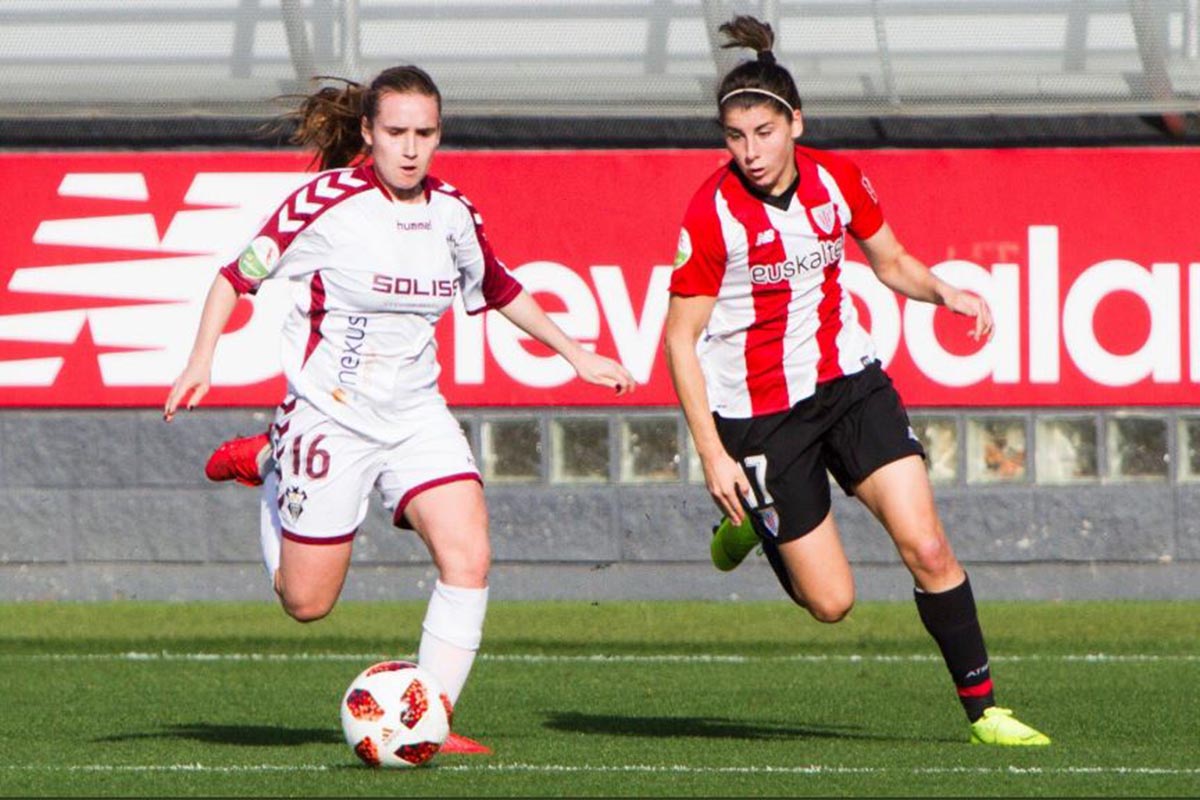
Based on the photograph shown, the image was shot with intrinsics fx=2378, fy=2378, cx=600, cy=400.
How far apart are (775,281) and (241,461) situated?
6.02ft

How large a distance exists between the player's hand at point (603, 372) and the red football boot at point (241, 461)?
3.75ft

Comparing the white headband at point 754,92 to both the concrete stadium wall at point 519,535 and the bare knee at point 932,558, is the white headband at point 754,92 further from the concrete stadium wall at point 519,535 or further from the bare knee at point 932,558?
the concrete stadium wall at point 519,535

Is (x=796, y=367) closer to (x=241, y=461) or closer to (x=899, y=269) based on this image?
(x=899, y=269)

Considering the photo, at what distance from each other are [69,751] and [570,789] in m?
1.89

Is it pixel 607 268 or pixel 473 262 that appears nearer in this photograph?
pixel 473 262

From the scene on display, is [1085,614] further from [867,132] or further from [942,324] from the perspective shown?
[867,132]

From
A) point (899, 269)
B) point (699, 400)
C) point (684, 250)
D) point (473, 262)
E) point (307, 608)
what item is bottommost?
point (307, 608)

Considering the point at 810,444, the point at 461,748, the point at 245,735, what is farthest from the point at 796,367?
the point at 245,735

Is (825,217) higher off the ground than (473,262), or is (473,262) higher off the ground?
(825,217)

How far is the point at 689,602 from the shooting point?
11898 millimetres

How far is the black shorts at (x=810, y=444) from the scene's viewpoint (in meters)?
7.51

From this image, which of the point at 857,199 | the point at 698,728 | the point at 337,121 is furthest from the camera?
the point at 698,728

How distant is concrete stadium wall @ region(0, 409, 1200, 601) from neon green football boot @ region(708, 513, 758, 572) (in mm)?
3623

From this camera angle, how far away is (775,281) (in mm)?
7449
